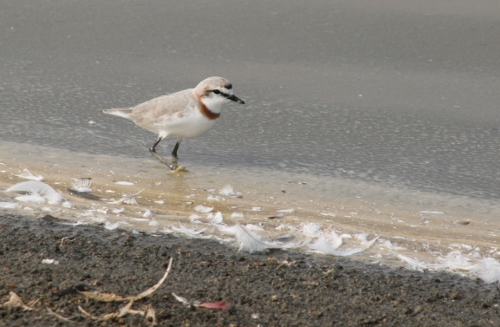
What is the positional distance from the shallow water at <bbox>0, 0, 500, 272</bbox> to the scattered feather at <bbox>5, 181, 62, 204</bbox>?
18cm

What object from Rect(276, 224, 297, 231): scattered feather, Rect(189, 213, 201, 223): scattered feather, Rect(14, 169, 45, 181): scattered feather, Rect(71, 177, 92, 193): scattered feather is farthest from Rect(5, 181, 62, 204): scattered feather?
Rect(276, 224, 297, 231): scattered feather

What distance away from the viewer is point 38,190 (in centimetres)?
430

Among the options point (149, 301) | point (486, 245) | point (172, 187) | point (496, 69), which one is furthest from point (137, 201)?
point (496, 69)

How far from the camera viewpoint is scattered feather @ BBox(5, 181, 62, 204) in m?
4.21

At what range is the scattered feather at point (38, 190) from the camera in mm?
4215

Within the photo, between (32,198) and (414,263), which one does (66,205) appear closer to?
(32,198)

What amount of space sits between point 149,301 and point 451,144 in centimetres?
349

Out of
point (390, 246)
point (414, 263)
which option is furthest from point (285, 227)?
point (414, 263)

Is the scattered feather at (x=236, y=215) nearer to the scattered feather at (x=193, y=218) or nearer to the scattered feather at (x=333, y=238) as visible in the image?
the scattered feather at (x=193, y=218)

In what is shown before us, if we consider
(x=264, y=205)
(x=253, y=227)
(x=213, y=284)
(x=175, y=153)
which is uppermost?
(x=213, y=284)

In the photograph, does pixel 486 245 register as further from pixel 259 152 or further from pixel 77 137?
pixel 77 137

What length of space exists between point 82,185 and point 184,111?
1249 mm

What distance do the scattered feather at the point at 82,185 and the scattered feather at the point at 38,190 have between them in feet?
0.88

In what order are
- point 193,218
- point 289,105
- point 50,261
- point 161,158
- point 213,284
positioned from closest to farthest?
point 213,284, point 50,261, point 193,218, point 161,158, point 289,105
